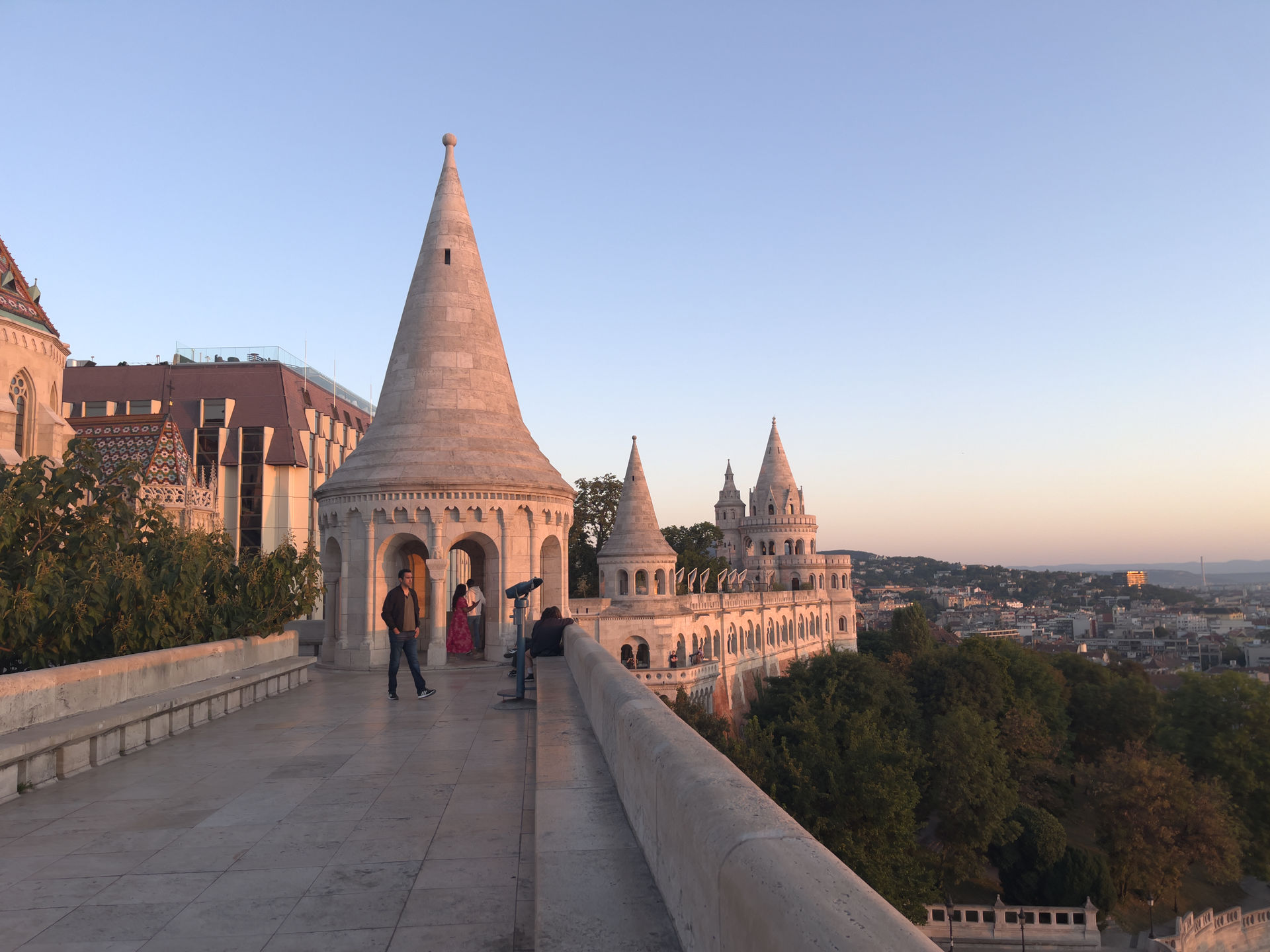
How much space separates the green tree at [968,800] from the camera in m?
37.2

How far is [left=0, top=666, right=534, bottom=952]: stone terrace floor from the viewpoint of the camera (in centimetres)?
372

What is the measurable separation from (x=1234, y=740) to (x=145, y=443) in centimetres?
5494

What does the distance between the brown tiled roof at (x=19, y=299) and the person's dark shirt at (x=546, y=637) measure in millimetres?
28961

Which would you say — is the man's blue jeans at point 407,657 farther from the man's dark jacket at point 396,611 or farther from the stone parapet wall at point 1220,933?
the stone parapet wall at point 1220,933

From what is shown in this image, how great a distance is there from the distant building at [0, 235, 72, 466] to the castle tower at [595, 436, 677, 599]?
2279cm

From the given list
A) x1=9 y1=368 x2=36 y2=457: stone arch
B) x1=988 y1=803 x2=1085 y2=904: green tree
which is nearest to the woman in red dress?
x1=9 y1=368 x2=36 y2=457: stone arch

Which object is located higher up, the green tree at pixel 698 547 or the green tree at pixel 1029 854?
the green tree at pixel 698 547

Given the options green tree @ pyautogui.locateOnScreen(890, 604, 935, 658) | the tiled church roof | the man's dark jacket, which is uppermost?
the tiled church roof

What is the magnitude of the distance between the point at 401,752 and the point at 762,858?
19.6 ft

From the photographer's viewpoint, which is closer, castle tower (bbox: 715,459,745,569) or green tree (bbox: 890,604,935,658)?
green tree (bbox: 890,604,935,658)

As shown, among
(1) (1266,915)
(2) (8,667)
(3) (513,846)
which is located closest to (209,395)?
(2) (8,667)

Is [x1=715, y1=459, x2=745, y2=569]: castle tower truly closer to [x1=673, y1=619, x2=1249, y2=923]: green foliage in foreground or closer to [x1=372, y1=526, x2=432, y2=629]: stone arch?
[x1=673, y1=619, x2=1249, y2=923]: green foliage in foreground

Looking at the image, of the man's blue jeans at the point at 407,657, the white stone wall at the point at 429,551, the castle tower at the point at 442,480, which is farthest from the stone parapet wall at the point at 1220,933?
the man's blue jeans at the point at 407,657

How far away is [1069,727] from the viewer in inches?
2264
